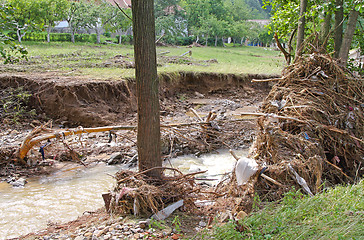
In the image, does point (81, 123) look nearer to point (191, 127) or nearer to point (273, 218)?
point (191, 127)

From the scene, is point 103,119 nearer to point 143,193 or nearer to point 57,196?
point 57,196

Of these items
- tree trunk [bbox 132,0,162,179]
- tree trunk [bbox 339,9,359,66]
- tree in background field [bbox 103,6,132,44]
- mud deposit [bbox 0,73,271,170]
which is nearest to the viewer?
tree trunk [bbox 132,0,162,179]

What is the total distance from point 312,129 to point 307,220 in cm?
242

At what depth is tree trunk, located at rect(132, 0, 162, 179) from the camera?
390cm

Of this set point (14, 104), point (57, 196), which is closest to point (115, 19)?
point (14, 104)

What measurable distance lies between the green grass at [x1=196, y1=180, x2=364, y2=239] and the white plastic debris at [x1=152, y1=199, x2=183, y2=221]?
0.80m

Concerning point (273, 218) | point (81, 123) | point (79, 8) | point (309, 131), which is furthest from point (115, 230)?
point (79, 8)

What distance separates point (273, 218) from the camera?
3.63m

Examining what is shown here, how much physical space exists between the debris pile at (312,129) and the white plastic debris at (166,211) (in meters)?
1.26

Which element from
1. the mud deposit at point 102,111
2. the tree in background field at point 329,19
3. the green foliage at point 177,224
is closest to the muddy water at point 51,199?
the mud deposit at point 102,111

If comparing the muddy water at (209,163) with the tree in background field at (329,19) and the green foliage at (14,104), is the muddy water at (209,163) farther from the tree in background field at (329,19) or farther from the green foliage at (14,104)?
the green foliage at (14,104)

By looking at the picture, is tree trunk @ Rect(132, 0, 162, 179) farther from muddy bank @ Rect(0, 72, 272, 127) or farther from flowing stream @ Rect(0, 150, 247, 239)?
muddy bank @ Rect(0, 72, 272, 127)

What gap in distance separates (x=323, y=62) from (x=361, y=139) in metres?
1.74

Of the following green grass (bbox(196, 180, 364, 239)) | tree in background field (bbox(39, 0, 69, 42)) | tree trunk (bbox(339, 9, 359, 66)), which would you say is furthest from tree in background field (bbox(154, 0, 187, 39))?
green grass (bbox(196, 180, 364, 239))
